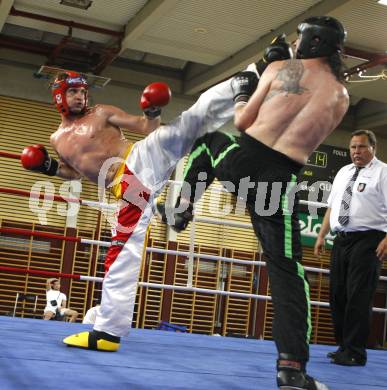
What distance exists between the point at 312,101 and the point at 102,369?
1205 millimetres

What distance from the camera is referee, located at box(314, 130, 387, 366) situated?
3.52 m

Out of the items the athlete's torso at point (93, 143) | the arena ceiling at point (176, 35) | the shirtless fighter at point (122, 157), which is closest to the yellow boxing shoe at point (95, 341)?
the shirtless fighter at point (122, 157)

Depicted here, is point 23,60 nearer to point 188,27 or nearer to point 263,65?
point 188,27

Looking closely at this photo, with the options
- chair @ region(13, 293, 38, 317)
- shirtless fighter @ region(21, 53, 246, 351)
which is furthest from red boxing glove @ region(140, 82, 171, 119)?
chair @ region(13, 293, 38, 317)

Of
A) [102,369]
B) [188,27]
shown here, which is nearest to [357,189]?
[102,369]

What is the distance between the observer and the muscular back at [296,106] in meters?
2.16

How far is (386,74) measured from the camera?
29.7 feet

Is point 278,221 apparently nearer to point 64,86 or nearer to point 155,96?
point 155,96

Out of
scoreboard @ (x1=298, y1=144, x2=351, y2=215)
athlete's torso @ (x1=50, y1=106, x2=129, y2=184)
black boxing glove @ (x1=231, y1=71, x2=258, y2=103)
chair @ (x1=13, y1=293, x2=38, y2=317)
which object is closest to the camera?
black boxing glove @ (x1=231, y1=71, x2=258, y2=103)

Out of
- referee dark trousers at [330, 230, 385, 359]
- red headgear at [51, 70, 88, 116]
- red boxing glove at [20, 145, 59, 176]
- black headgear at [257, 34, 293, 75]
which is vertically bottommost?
referee dark trousers at [330, 230, 385, 359]

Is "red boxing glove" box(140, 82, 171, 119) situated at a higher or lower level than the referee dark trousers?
higher

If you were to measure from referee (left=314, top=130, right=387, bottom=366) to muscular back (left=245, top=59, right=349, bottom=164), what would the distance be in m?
1.51

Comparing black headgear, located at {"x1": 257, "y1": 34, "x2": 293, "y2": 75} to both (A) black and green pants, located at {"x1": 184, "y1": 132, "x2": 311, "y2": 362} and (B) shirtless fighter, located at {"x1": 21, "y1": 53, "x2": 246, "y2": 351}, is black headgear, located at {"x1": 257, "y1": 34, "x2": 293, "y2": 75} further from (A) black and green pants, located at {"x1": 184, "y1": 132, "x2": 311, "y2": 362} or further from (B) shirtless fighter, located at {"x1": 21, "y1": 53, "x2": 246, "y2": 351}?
(B) shirtless fighter, located at {"x1": 21, "y1": 53, "x2": 246, "y2": 351}

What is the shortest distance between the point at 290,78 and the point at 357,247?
1708 millimetres
